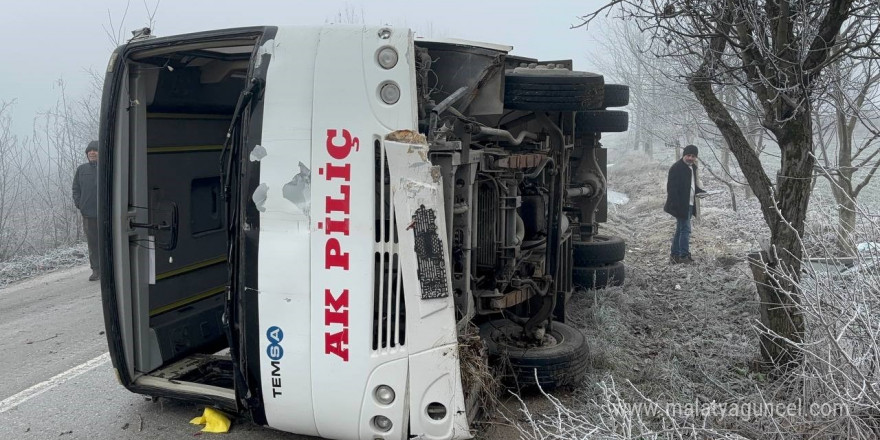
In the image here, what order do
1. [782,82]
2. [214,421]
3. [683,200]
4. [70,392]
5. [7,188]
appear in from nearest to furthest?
[214,421] → [782,82] → [70,392] → [683,200] → [7,188]

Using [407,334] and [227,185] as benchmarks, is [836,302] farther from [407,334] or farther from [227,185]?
[227,185]

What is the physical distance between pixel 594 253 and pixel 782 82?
300cm

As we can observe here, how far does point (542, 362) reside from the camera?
4398 millimetres

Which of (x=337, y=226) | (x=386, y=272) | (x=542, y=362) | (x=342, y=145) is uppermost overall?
(x=342, y=145)

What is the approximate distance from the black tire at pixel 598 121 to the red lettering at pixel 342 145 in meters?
3.90

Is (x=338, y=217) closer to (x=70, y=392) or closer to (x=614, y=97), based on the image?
(x=70, y=392)

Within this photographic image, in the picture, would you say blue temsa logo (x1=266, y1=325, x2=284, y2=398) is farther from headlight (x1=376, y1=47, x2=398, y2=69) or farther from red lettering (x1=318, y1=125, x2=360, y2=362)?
headlight (x1=376, y1=47, x2=398, y2=69)

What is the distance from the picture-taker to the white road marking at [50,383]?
4551 millimetres

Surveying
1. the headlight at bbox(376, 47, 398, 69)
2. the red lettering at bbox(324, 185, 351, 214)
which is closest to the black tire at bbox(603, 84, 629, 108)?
the headlight at bbox(376, 47, 398, 69)

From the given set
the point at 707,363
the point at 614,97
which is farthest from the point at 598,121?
the point at 707,363

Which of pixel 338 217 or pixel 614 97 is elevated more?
pixel 614 97

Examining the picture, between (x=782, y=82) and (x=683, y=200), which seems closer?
(x=782, y=82)

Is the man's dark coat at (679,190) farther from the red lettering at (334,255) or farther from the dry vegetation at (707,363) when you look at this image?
the red lettering at (334,255)

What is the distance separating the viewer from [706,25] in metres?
4.71
